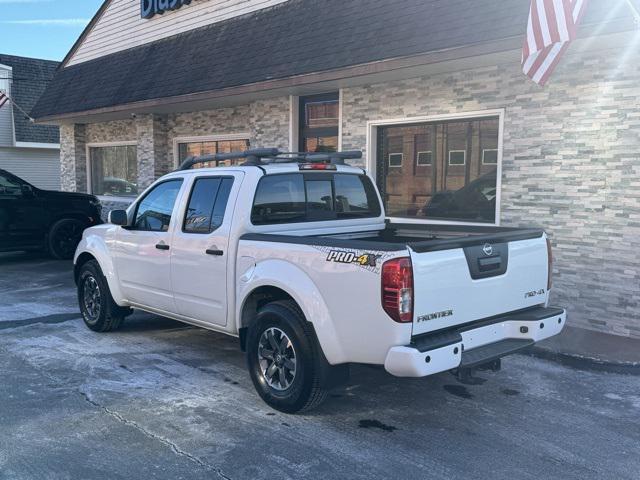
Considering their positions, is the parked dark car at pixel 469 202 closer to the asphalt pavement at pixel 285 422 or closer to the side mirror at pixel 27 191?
the asphalt pavement at pixel 285 422

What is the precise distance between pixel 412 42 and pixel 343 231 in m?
3.54

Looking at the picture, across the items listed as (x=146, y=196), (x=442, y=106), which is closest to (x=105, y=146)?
(x=442, y=106)

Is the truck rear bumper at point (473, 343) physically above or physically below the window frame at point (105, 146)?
below

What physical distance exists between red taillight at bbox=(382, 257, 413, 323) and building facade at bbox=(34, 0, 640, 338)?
13.4ft

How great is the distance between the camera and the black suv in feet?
41.5

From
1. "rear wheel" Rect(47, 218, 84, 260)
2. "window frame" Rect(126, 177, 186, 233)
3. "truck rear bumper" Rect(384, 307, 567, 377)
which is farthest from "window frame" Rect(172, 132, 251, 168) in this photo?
"truck rear bumper" Rect(384, 307, 567, 377)

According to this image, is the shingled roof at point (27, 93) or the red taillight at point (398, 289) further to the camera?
the shingled roof at point (27, 93)

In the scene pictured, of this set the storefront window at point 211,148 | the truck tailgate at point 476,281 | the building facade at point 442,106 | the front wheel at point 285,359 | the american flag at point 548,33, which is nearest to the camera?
the truck tailgate at point 476,281

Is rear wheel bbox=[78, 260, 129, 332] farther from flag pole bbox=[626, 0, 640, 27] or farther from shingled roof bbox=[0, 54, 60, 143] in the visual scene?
shingled roof bbox=[0, 54, 60, 143]

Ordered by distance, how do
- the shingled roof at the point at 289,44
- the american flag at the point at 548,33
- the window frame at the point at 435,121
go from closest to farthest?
the american flag at the point at 548,33
the shingled roof at the point at 289,44
the window frame at the point at 435,121

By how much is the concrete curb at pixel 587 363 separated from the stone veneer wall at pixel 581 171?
1171 mm

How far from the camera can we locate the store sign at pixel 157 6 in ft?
45.4

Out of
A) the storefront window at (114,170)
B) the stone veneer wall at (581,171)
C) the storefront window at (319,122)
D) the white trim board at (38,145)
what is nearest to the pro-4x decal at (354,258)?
the stone veneer wall at (581,171)

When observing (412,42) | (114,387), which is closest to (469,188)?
(412,42)
